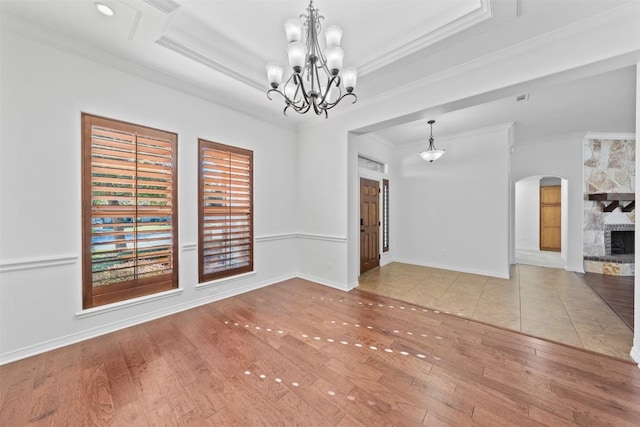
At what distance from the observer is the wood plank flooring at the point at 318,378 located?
1.60 meters

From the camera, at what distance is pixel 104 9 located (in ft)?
6.62

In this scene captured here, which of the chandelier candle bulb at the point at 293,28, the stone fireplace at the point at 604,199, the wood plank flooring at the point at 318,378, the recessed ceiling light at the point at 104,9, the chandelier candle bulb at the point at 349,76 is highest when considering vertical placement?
the recessed ceiling light at the point at 104,9

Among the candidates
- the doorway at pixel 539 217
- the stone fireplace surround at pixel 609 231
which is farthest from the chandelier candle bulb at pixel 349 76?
the doorway at pixel 539 217

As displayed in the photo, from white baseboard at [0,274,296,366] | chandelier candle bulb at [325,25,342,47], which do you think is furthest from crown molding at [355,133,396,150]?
white baseboard at [0,274,296,366]

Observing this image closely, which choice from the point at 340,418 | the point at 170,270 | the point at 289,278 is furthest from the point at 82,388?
the point at 289,278

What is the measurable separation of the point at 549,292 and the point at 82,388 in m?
5.96

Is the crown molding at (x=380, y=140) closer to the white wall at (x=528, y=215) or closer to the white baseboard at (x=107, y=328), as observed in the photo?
the white baseboard at (x=107, y=328)

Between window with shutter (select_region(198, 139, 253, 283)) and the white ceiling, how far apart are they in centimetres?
89

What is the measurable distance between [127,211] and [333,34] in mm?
2814

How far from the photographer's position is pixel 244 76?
3.07 metres

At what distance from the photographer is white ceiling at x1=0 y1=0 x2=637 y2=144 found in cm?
206

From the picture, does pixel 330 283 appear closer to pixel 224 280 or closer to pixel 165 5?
pixel 224 280

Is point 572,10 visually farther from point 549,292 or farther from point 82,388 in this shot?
point 82,388

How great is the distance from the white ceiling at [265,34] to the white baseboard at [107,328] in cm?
287
